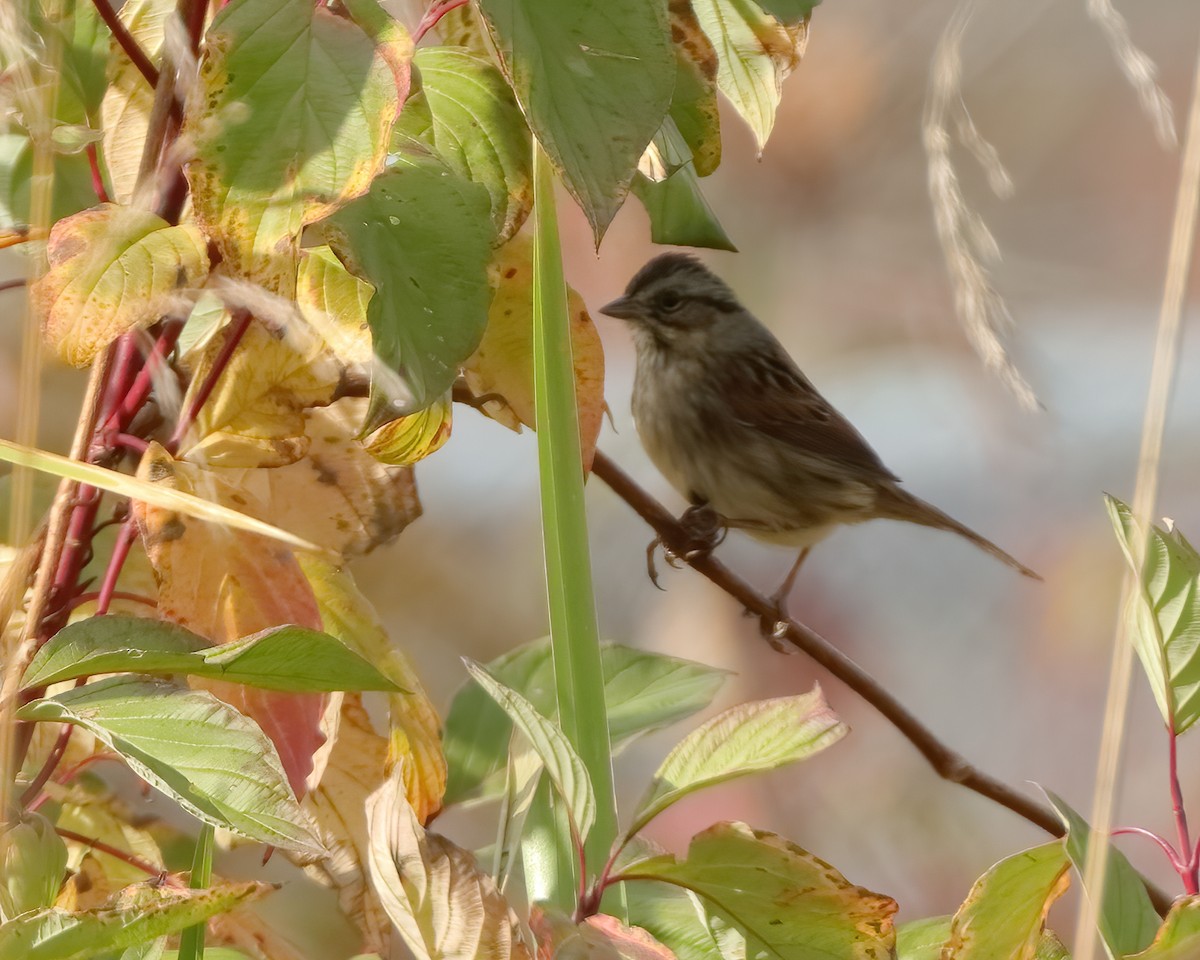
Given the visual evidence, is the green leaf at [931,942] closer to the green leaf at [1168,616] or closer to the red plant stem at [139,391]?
the green leaf at [1168,616]

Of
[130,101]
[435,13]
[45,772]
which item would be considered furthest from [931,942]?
[130,101]

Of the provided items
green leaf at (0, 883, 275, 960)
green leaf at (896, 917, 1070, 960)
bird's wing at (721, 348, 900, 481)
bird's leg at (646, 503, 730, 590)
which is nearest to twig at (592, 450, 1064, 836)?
green leaf at (896, 917, 1070, 960)

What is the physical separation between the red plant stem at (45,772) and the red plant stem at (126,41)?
1.44 feet

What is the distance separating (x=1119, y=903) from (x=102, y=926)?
0.56 meters

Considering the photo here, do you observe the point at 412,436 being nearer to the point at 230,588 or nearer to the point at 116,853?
the point at 230,588

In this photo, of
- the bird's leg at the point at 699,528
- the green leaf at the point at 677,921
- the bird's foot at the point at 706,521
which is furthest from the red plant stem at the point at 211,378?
the bird's foot at the point at 706,521

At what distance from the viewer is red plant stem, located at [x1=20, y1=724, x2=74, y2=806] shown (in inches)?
35.7

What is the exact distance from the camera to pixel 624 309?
3.20 metres

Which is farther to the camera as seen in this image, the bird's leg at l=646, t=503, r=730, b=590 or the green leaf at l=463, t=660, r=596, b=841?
the bird's leg at l=646, t=503, r=730, b=590

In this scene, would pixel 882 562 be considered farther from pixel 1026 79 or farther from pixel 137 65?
pixel 137 65

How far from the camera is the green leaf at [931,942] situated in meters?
0.95

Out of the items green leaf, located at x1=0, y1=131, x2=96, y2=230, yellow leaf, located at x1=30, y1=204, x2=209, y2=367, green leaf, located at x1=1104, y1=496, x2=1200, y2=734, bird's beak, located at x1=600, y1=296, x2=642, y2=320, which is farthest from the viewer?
bird's beak, located at x1=600, y1=296, x2=642, y2=320

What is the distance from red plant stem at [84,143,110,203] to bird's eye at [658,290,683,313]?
2268mm

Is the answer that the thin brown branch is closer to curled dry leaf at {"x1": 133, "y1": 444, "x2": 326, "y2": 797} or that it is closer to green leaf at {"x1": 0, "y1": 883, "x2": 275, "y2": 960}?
curled dry leaf at {"x1": 133, "y1": 444, "x2": 326, "y2": 797}
